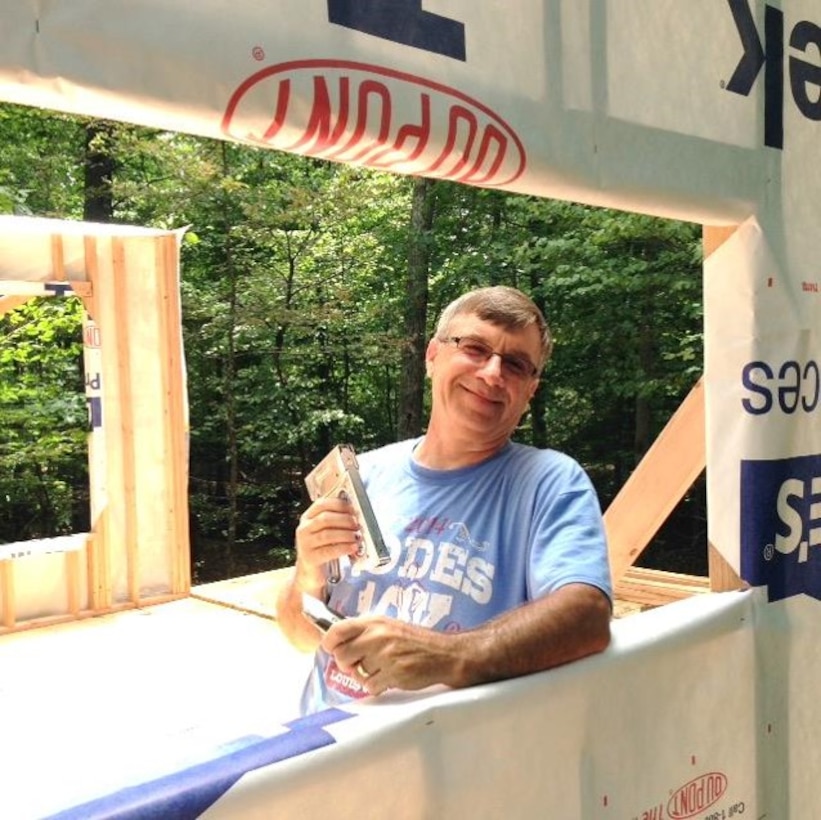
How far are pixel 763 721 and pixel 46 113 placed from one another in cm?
1129

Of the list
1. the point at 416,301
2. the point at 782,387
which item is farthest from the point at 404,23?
the point at 416,301

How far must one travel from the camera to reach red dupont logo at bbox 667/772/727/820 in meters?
1.85

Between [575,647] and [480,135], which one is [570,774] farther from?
[480,135]

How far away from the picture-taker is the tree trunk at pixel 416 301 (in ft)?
39.8

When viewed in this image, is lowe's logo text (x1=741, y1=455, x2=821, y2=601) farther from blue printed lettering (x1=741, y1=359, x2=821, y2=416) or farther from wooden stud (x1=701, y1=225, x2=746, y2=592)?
blue printed lettering (x1=741, y1=359, x2=821, y2=416)

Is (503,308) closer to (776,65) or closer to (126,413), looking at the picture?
(776,65)

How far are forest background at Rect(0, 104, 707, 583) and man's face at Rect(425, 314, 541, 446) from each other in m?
7.67

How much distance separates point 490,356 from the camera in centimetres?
190

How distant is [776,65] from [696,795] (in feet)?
5.41


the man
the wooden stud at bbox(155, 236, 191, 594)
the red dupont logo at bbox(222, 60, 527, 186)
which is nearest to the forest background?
the wooden stud at bbox(155, 236, 191, 594)

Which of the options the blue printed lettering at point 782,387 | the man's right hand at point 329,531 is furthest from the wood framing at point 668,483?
the man's right hand at point 329,531

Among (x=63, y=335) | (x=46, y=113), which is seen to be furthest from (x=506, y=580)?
(x=46, y=113)

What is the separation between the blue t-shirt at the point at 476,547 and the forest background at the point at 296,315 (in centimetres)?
778

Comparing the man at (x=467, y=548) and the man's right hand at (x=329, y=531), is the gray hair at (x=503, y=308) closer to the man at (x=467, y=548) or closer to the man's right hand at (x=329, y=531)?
the man at (x=467, y=548)
